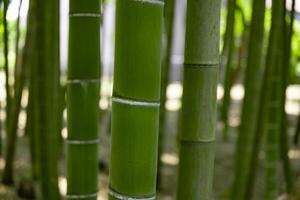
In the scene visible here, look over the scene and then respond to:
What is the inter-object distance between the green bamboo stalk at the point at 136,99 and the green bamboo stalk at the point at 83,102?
14.7 inches

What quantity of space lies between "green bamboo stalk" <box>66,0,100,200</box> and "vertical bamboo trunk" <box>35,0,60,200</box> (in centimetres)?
54

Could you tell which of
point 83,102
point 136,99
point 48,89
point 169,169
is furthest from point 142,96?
point 169,169

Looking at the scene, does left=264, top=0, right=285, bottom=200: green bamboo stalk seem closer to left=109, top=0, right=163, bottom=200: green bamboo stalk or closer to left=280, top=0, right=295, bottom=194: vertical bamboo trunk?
left=280, top=0, right=295, bottom=194: vertical bamboo trunk

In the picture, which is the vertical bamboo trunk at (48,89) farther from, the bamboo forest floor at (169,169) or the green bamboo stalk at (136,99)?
the green bamboo stalk at (136,99)

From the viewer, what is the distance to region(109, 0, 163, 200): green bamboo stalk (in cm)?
85

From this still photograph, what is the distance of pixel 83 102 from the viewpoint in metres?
1.29

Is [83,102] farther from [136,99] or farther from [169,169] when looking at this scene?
[169,169]

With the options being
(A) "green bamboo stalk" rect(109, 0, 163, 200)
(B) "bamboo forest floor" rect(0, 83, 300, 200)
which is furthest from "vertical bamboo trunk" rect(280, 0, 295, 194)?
(A) "green bamboo stalk" rect(109, 0, 163, 200)

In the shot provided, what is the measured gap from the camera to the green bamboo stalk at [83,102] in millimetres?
1222

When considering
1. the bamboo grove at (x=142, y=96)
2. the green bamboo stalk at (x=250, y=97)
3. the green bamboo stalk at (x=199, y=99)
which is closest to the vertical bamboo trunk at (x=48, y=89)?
the bamboo grove at (x=142, y=96)

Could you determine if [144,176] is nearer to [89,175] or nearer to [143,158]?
[143,158]

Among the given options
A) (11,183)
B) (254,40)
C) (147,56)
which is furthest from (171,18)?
(147,56)

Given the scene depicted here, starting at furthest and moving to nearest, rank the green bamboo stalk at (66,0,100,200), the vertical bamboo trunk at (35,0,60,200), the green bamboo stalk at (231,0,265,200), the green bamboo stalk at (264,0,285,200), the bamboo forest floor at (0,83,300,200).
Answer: the bamboo forest floor at (0,83,300,200) < the vertical bamboo trunk at (35,0,60,200) < the green bamboo stalk at (264,0,285,200) < the green bamboo stalk at (231,0,265,200) < the green bamboo stalk at (66,0,100,200)

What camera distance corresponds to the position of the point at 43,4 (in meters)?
1.85
